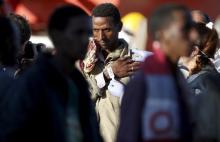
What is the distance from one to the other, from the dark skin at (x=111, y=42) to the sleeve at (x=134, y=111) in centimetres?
190

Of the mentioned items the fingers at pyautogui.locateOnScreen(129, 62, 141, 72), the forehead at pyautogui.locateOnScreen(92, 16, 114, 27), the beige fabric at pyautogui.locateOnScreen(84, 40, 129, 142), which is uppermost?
the forehead at pyautogui.locateOnScreen(92, 16, 114, 27)

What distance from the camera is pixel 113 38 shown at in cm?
693

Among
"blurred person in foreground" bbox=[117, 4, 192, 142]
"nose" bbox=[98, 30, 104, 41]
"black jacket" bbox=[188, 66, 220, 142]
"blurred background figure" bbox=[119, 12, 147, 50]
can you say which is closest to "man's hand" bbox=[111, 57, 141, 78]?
"nose" bbox=[98, 30, 104, 41]

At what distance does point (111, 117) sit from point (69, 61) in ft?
6.27

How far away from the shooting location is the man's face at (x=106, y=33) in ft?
22.7

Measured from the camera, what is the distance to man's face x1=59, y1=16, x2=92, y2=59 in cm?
495

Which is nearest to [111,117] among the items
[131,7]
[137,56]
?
[137,56]

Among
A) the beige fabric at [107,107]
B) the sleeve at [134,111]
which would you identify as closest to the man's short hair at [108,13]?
the beige fabric at [107,107]

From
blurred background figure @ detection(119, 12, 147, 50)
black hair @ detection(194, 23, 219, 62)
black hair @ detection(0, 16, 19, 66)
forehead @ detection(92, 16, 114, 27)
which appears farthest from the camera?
blurred background figure @ detection(119, 12, 147, 50)

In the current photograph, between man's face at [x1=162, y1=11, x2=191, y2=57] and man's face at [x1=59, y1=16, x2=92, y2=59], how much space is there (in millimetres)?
463

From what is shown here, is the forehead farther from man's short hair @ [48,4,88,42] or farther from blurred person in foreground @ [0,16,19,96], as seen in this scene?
man's short hair @ [48,4,88,42]

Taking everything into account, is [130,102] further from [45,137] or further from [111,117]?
[111,117]

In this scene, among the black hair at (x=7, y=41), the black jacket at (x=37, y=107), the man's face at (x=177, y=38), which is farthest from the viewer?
the black hair at (x=7, y=41)

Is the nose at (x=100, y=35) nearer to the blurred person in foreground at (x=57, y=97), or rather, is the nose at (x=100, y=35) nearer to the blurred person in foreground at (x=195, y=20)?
the blurred person in foreground at (x=195, y=20)
